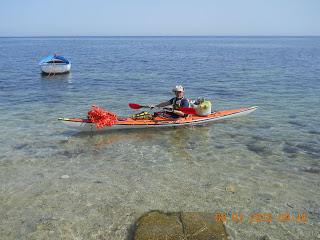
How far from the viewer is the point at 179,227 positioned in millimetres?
6723

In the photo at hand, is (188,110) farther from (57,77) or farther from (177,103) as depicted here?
(57,77)

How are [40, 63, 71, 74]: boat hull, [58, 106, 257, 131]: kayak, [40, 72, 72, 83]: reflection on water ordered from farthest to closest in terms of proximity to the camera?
[40, 63, 71, 74]: boat hull < [40, 72, 72, 83]: reflection on water < [58, 106, 257, 131]: kayak

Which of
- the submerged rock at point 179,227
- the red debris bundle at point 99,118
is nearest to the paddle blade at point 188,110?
the red debris bundle at point 99,118

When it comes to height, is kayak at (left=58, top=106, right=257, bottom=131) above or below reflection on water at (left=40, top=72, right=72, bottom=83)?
above

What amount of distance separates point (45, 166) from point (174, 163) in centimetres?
392

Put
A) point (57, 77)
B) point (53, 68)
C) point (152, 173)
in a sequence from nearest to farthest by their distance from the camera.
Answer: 1. point (152, 173)
2. point (57, 77)
3. point (53, 68)

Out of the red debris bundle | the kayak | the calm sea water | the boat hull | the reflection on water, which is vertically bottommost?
the reflection on water

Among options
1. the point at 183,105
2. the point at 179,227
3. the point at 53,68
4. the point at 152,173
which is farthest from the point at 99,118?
the point at 53,68

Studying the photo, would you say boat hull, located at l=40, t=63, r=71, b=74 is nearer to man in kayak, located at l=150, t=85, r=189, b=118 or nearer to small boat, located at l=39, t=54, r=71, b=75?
small boat, located at l=39, t=54, r=71, b=75

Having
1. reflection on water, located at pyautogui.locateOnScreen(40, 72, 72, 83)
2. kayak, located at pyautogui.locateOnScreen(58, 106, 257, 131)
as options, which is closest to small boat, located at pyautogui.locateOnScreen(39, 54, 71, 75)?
reflection on water, located at pyautogui.locateOnScreen(40, 72, 72, 83)

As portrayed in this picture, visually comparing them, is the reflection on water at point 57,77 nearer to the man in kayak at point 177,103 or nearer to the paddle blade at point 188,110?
the man in kayak at point 177,103

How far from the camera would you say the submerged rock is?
643cm

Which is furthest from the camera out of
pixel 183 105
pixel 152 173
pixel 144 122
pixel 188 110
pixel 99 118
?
pixel 183 105

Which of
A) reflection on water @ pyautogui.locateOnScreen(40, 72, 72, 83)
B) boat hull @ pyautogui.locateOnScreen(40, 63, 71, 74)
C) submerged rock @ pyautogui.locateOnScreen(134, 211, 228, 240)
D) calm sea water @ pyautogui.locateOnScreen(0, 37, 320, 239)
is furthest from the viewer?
boat hull @ pyautogui.locateOnScreen(40, 63, 71, 74)
